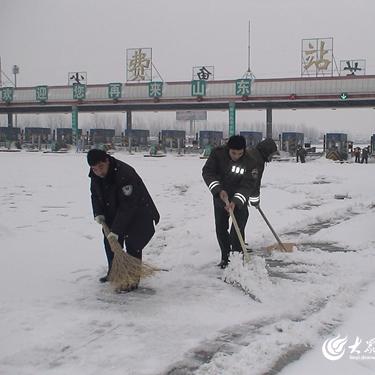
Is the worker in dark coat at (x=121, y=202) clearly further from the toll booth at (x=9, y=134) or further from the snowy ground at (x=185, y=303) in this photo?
the toll booth at (x=9, y=134)

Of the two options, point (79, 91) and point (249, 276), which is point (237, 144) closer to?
point (249, 276)

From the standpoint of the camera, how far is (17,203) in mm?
9984

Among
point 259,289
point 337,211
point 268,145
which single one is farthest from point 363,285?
point 337,211

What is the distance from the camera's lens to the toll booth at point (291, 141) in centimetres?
3553

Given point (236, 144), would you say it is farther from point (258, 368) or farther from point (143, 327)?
point (258, 368)

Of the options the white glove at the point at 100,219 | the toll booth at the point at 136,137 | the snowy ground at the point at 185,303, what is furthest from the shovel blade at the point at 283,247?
the toll booth at the point at 136,137

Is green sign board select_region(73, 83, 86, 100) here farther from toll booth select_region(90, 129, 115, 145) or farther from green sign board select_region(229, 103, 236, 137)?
green sign board select_region(229, 103, 236, 137)

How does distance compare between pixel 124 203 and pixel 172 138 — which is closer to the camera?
pixel 124 203

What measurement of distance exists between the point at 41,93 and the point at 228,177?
35.3 meters

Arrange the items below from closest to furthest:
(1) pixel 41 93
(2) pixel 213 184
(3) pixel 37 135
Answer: (2) pixel 213 184, (1) pixel 41 93, (3) pixel 37 135

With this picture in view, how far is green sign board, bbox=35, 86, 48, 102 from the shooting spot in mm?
38156

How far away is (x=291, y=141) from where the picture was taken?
3588 centimetres

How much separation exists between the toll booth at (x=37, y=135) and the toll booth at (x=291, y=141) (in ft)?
67.4

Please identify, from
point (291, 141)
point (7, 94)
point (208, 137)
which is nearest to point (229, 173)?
point (291, 141)
